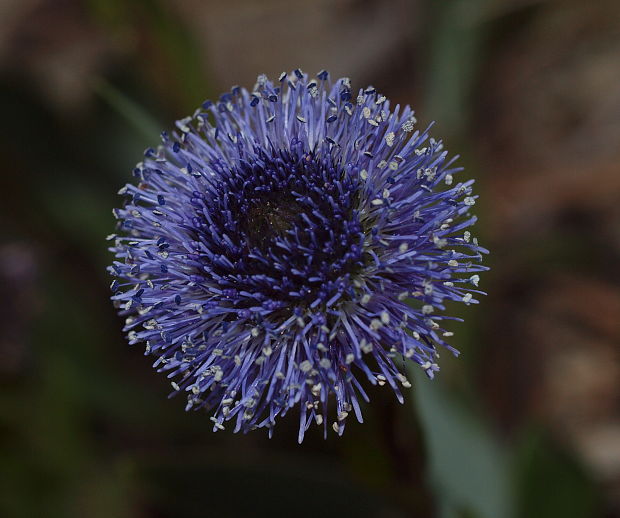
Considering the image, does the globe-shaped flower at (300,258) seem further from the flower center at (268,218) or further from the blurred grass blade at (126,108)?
the blurred grass blade at (126,108)

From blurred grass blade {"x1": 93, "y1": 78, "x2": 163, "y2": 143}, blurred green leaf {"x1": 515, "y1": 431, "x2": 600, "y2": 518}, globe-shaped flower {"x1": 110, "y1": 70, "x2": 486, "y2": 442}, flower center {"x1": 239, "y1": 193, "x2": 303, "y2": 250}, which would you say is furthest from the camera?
blurred green leaf {"x1": 515, "y1": 431, "x2": 600, "y2": 518}

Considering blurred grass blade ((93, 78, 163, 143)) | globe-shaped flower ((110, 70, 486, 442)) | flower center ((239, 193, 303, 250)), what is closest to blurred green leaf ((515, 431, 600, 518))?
globe-shaped flower ((110, 70, 486, 442))

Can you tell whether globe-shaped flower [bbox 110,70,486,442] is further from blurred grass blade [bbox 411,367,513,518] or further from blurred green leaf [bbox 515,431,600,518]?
blurred green leaf [bbox 515,431,600,518]

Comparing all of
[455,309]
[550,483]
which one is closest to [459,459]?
[550,483]

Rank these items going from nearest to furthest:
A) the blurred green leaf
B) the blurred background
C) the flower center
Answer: the flower center
the blurred green leaf
the blurred background

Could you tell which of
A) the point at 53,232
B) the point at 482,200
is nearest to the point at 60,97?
A: the point at 53,232

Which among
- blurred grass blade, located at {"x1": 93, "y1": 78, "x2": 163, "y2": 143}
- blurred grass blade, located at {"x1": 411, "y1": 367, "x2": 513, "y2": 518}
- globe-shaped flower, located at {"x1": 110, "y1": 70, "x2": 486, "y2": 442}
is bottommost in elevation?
blurred grass blade, located at {"x1": 411, "y1": 367, "x2": 513, "y2": 518}

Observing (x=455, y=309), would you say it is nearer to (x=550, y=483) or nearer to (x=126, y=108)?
(x=550, y=483)
